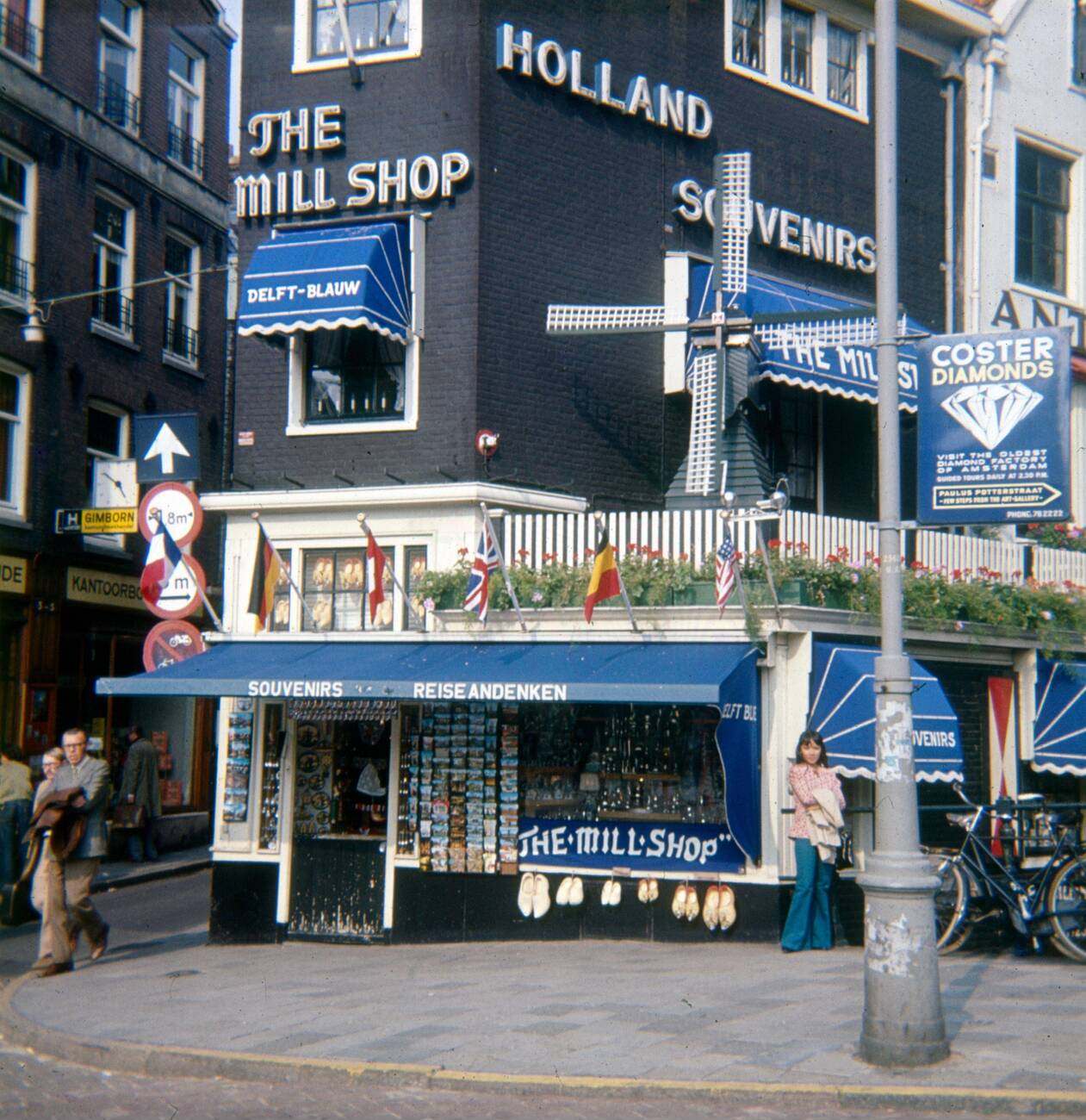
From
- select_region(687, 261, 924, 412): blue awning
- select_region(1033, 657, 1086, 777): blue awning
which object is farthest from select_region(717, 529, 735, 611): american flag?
select_region(1033, 657, 1086, 777): blue awning

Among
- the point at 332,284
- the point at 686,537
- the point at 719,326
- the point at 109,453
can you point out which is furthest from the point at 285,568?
the point at 109,453

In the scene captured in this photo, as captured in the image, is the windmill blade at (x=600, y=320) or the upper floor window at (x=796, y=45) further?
the upper floor window at (x=796, y=45)

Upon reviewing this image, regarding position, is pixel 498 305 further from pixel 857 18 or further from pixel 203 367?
pixel 203 367

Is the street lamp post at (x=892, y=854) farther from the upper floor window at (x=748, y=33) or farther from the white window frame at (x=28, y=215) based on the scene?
the white window frame at (x=28, y=215)

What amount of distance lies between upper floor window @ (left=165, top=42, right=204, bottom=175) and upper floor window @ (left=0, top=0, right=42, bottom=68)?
3.71 m

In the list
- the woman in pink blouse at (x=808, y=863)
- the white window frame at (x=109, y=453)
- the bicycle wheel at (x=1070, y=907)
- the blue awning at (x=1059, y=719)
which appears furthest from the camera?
the white window frame at (x=109, y=453)

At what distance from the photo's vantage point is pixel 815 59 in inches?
742

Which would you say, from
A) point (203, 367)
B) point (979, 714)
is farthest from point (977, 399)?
point (203, 367)

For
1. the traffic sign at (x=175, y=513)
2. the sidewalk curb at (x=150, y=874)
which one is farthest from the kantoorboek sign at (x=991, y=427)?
the sidewalk curb at (x=150, y=874)

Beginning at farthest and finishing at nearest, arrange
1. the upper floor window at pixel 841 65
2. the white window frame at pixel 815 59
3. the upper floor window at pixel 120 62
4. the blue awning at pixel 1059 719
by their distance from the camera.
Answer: the upper floor window at pixel 120 62 → the upper floor window at pixel 841 65 → the white window frame at pixel 815 59 → the blue awning at pixel 1059 719

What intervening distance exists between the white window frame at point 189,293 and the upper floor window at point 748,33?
12672 millimetres

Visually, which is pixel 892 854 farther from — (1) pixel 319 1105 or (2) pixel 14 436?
(2) pixel 14 436

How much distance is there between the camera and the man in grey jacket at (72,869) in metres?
13.3

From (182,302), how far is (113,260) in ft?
7.38
